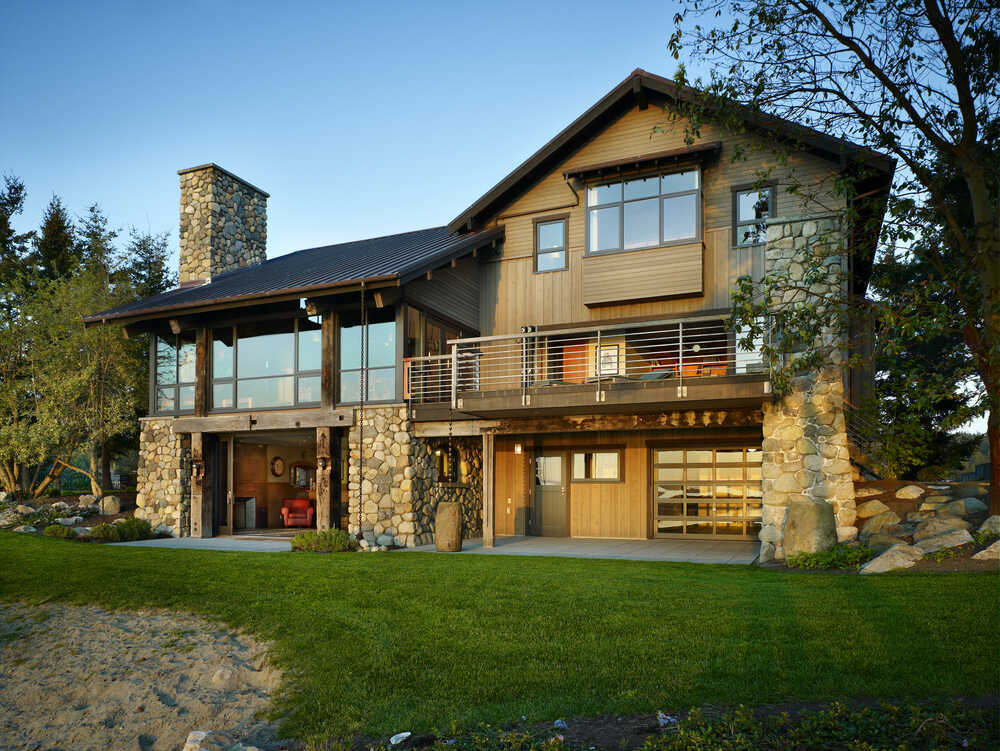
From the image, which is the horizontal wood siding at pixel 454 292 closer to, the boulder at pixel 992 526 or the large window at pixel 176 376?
the large window at pixel 176 376

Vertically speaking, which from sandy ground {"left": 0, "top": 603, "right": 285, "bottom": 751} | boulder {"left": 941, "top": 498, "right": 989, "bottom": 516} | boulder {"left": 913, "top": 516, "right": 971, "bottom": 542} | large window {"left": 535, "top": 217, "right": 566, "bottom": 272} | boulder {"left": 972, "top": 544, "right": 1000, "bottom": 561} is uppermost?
large window {"left": 535, "top": 217, "right": 566, "bottom": 272}

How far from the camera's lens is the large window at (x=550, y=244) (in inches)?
618

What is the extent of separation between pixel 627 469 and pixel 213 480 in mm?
9347

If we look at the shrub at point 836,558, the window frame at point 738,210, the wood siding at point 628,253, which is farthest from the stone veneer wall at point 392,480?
the window frame at point 738,210

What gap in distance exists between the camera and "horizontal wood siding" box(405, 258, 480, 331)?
15.0 m

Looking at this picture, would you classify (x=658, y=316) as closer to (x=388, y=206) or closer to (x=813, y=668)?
(x=813, y=668)

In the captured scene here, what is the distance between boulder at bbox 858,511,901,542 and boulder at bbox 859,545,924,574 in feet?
4.12

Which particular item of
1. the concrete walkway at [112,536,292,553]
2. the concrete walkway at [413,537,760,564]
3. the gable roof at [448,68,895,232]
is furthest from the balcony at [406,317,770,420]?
the concrete walkway at [112,536,292,553]

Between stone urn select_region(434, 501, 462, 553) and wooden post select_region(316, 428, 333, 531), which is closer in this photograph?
stone urn select_region(434, 501, 462, 553)

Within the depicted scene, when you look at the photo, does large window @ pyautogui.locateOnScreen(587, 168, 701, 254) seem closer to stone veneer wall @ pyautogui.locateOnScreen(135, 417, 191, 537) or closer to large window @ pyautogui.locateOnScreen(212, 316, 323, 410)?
large window @ pyautogui.locateOnScreen(212, 316, 323, 410)

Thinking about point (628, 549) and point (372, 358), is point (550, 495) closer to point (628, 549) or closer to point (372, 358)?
point (628, 549)

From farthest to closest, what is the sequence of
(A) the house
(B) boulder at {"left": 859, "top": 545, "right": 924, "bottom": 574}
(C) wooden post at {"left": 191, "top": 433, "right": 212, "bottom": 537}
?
(C) wooden post at {"left": 191, "top": 433, "right": 212, "bottom": 537} → (A) the house → (B) boulder at {"left": 859, "top": 545, "right": 924, "bottom": 574}

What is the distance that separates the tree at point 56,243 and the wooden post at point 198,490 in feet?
54.8

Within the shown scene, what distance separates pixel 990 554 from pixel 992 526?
103cm
